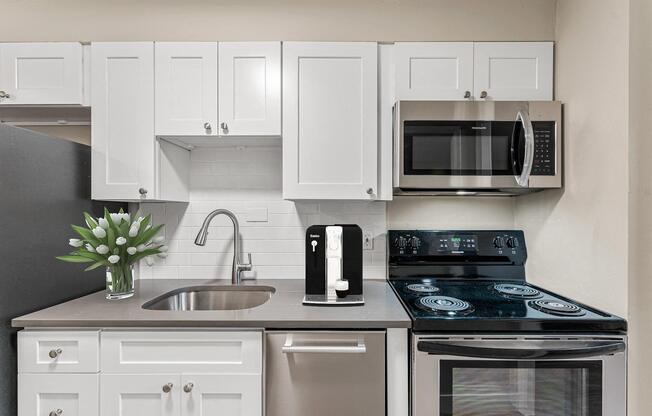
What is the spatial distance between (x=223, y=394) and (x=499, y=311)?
3.60 ft

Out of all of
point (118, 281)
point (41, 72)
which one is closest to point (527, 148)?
point (118, 281)

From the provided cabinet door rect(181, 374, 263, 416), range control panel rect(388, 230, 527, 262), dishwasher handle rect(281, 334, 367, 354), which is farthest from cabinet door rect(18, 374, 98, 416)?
range control panel rect(388, 230, 527, 262)

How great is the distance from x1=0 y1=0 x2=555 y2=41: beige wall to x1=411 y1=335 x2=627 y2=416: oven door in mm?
1451

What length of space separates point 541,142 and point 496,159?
207 millimetres

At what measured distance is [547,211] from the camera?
1.78 meters

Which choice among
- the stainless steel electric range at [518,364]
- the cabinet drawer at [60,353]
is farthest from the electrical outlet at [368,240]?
the cabinet drawer at [60,353]

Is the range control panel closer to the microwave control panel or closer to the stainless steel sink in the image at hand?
the microwave control panel

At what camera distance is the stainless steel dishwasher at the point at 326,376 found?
53.1 inches

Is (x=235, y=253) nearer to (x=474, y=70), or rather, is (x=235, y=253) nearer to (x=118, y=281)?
(x=118, y=281)

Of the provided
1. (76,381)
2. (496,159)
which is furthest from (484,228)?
(76,381)

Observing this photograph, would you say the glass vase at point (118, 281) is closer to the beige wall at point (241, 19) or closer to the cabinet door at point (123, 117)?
the cabinet door at point (123, 117)

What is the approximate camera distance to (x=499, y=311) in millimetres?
1424

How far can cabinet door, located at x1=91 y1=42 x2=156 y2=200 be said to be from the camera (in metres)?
1.74

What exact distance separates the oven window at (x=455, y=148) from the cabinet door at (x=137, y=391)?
4.27ft
